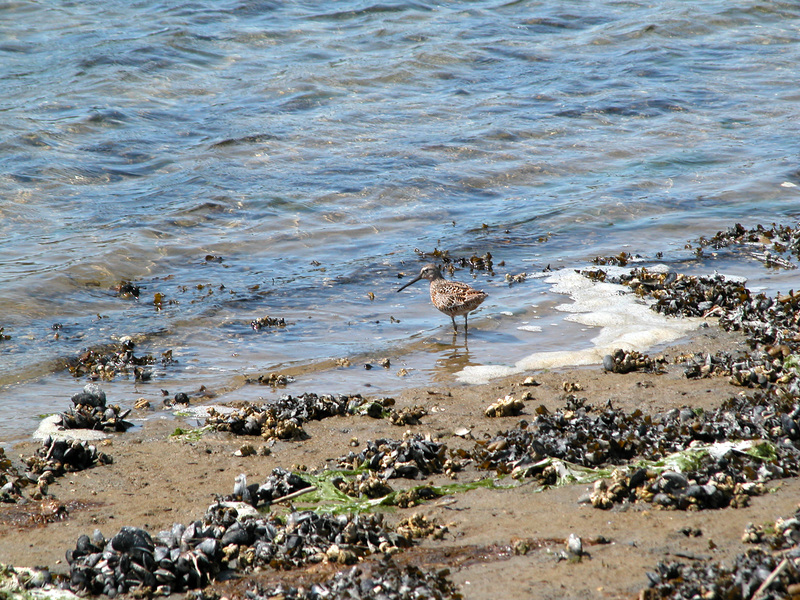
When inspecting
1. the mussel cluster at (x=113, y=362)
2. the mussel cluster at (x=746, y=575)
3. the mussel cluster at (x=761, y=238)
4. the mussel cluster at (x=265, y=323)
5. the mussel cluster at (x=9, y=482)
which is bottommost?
the mussel cluster at (x=265, y=323)

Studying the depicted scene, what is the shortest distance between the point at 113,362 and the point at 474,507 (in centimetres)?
496

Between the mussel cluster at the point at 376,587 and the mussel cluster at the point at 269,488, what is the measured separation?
3.23ft

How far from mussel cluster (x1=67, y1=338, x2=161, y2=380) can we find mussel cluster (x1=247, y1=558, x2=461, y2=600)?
4.45 m

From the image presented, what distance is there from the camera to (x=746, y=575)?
321cm

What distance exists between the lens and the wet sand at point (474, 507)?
363 centimetres

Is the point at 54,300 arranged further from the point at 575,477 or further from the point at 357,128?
the point at 357,128

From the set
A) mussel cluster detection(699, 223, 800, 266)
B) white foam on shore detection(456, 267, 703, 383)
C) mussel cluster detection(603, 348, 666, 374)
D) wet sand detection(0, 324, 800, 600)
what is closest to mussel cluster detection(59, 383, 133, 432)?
wet sand detection(0, 324, 800, 600)

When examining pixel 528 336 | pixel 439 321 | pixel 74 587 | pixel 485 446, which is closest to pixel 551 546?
pixel 485 446

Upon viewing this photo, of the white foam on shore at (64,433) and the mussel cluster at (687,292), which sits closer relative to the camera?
the white foam on shore at (64,433)

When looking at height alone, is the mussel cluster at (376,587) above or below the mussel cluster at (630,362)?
above

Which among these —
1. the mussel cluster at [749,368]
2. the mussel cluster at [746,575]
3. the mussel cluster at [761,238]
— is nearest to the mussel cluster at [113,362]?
the mussel cluster at [749,368]

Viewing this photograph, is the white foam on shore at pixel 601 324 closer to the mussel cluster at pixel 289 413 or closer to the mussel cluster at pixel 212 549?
the mussel cluster at pixel 289 413

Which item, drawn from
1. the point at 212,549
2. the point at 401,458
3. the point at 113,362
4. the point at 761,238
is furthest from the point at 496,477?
the point at 761,238

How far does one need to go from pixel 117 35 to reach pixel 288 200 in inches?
434
